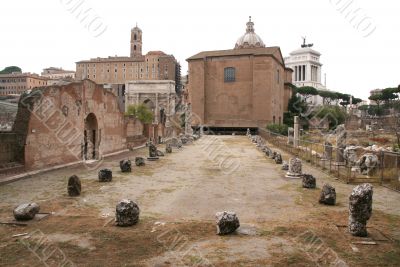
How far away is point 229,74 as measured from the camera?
181 ft

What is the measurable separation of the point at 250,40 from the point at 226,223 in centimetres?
6819

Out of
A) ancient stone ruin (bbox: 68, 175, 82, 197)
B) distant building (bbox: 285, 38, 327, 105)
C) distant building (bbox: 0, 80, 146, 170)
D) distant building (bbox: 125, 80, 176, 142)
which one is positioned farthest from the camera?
distant building (bbox: 285, 38, 327, 105)

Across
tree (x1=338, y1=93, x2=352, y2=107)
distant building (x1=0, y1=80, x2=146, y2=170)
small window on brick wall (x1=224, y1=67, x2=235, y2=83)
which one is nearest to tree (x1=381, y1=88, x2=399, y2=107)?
tree (x1=338, y1=93, x2=352, y2=107)

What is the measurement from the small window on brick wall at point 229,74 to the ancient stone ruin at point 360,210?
48657mm

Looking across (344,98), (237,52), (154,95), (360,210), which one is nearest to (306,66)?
(344,98)

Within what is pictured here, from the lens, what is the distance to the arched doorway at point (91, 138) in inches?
715

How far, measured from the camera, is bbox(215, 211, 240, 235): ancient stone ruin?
6.47 meters

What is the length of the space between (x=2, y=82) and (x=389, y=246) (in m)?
95.4

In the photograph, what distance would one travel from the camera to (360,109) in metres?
95.8

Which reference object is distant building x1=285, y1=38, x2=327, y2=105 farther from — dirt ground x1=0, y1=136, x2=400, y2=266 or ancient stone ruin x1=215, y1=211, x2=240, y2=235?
ancient stone ruin x1=215, y1=211, x2=240, y2=235

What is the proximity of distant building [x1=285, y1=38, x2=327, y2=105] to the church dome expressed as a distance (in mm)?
31778

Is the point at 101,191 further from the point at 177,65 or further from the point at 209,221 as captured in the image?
the point at 177,65

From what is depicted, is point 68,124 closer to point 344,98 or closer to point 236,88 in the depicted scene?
point 236,88

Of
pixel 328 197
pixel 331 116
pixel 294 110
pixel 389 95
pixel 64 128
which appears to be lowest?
pixel 328 197
